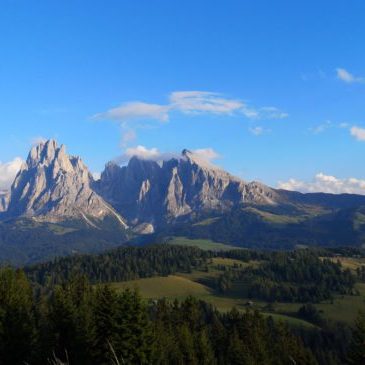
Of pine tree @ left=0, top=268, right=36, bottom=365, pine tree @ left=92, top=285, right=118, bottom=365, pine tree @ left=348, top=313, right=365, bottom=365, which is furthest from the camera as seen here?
pine tree @ left=92, top=285, right=118, bottom=365

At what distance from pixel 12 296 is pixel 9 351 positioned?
1154cm

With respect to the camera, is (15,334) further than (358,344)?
No

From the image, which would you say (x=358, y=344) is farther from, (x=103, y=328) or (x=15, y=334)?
(x=15, y=334)

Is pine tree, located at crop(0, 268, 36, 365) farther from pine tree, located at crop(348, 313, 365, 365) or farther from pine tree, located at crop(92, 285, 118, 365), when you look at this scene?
pine tree, located at crop(348, 313, 365, 365)

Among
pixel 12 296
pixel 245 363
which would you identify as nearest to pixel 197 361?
pixel 245 363

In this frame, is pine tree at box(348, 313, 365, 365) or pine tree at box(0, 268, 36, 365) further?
pine tree at box(0, 268, 36, 365)

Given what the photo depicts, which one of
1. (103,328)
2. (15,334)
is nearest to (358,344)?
(103,328)

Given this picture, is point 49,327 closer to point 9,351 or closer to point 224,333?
point 9,351

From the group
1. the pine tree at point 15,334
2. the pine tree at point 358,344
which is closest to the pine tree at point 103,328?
the pine tree at point 15,334

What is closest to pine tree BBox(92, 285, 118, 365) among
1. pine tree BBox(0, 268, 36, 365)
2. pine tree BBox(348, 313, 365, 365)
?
pine tree BBox(0, 268, 36, 365)

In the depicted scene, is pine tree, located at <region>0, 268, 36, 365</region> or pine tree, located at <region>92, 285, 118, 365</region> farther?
pine tree, located at <region>92, 285, 118, 365</region>

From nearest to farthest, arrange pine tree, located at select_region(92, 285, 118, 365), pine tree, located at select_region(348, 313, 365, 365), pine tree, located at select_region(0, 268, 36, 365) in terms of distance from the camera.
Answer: pine tree, located at select_region(348, 313, 365, 365) < pine tree, located at select_region(0, 268, 36, 365) < pine tree, located at select_region(92, 285, 118, 365)

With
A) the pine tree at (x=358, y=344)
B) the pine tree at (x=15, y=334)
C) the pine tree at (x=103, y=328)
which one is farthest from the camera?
the pine tree at (x=103, y=328)

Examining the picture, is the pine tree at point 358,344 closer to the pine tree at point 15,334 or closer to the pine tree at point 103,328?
the pine tree at point 103,328
